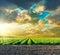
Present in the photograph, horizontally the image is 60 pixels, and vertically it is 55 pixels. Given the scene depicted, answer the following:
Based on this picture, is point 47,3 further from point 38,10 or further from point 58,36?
point 58,36

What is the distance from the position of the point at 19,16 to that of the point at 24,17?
11 cm

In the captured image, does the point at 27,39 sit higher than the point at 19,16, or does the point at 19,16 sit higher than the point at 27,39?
the point at 19,16

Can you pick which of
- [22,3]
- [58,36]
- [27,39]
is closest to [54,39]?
[58,36]

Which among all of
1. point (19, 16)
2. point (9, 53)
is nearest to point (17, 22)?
point (19, 16)

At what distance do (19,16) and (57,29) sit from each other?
2.73 feet

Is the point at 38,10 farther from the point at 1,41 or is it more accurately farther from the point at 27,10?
the point at 1,41

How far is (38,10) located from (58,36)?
68cm

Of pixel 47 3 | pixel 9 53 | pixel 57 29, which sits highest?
pixel 47 3

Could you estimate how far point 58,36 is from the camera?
7.11m

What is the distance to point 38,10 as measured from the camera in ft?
23.4

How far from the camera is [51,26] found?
23.4 ft

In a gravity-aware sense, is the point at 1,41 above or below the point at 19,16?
below

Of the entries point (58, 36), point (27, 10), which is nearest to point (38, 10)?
point (27, 10)

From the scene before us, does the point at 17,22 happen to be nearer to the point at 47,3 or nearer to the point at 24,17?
the point at 24,17
